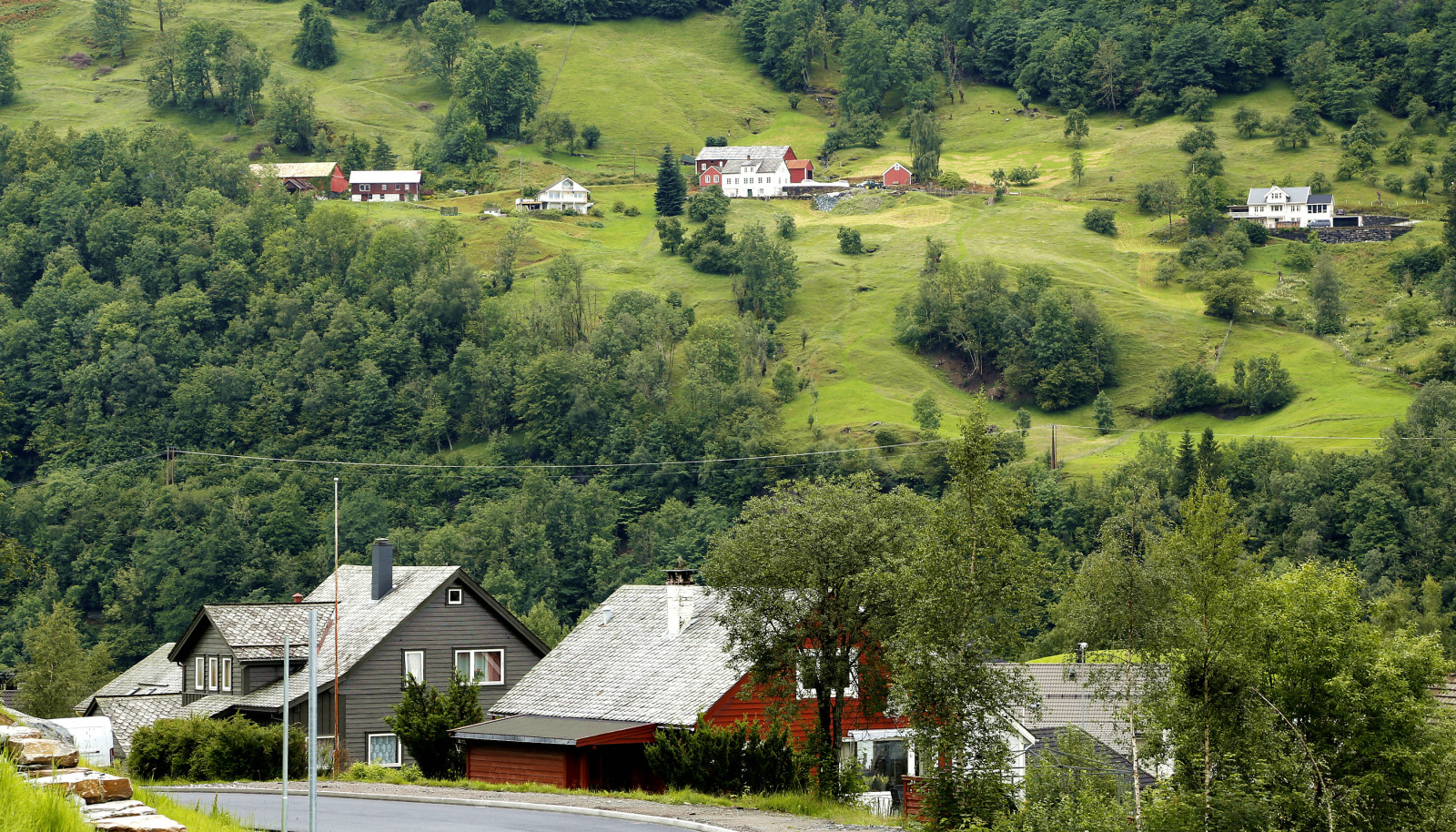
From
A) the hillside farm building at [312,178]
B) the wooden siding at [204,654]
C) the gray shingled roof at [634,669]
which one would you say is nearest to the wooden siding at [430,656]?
the wooden siding at [204,654]

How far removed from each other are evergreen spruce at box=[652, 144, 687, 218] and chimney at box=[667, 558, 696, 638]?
150m

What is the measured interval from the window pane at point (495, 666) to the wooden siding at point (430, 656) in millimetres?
167

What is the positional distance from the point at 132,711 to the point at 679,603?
24.9 meters

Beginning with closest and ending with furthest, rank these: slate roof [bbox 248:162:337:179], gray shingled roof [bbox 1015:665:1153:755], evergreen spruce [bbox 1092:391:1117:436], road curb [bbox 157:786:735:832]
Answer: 1. road curb [bbox 157:786:735:832]
2. gray shingled roof [bbox 1015:665:1153:755]
3. evergreen spruce [bbox 1092:391:1117:436]
4. slate roof [bbox 248:162:337:179]

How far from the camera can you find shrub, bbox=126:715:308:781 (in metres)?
37.0

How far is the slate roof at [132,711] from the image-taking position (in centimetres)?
5209

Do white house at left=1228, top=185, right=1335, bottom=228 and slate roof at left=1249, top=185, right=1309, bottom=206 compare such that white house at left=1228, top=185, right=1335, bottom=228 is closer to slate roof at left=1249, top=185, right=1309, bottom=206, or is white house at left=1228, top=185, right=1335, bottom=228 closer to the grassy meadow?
slate roof at left=1249, top=185, right=1309, bottom=206

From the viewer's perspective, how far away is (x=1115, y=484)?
399ft

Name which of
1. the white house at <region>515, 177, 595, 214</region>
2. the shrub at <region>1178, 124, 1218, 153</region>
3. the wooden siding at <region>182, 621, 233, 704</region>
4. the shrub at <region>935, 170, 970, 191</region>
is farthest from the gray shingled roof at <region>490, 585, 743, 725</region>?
the shrub at <region>1178, 124, 1218, 153</region>

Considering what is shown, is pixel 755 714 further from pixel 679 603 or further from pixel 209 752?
pixel 209 752

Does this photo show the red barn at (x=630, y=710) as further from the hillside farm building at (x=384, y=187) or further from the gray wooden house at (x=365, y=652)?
the hillside farm building at (x=384, y=187)

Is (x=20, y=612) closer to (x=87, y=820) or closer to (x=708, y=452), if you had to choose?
(x=708, y=452)

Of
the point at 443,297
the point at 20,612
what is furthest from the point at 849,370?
the point at 20,612

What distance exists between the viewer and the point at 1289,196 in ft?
583
